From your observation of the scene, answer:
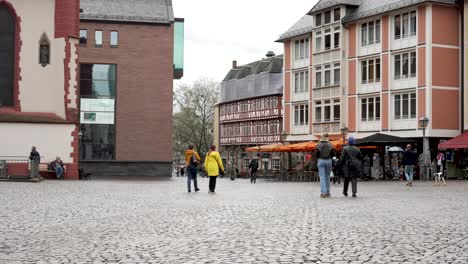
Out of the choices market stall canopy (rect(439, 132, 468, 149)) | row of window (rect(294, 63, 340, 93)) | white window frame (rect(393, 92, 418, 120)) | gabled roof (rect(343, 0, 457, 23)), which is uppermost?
gabled roof (rect(343, 0, 457, 23))

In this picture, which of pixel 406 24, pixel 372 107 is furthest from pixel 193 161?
pixel 372 107

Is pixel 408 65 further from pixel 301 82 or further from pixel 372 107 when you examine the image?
pixel 301 82

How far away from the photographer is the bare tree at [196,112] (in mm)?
103125

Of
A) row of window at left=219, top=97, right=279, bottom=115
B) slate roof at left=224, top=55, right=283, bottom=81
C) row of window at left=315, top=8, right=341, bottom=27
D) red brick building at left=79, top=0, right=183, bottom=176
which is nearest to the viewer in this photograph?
row of window at left=315, top=8, right=341, bottom=27

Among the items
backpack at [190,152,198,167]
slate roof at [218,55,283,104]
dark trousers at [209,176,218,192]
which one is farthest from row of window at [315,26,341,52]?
backpack at [190,152,198,167]

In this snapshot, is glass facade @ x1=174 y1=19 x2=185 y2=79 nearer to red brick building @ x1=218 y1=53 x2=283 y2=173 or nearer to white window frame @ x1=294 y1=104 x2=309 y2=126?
white window frame @ x1=294 y1=104 x2=309 y2=126

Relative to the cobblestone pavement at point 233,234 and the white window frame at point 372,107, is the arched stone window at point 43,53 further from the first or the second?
the cobblestone pavement at point 233,234

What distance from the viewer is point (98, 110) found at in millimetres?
59656

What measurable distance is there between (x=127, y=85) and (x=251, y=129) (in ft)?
118

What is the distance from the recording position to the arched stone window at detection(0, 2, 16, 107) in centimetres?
4084

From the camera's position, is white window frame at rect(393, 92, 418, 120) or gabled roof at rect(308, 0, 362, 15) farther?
gabled roof at rect(308, 0, 362, 15)

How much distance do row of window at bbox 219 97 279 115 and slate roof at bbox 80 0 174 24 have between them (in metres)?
28.8

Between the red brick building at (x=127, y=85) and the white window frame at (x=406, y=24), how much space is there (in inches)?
709

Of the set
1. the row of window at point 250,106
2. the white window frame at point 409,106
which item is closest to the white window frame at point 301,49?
the white window frame at point 409,106
